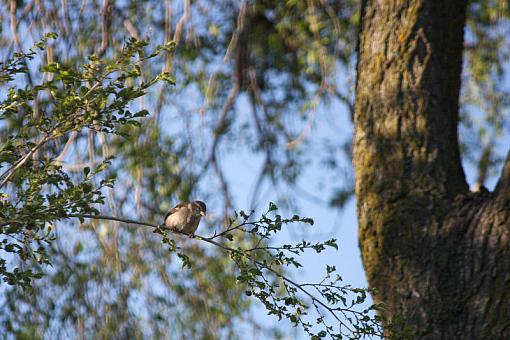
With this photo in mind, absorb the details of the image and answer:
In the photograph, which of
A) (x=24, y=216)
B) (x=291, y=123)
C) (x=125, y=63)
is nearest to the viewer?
(x=24, y=216)

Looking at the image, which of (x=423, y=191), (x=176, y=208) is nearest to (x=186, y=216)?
(x=176, y=208)

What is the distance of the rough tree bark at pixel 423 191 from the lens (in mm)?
4215

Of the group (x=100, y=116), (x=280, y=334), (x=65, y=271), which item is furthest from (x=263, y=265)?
(x=280, y=334)

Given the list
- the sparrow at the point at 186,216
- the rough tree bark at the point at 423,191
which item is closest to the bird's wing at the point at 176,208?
the sparrow at the point at 186,216

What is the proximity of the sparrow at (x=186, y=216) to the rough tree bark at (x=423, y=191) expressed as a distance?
Result: 3.84 feet

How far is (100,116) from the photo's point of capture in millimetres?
3340

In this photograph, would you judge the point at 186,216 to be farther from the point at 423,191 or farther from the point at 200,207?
the point at 423,191

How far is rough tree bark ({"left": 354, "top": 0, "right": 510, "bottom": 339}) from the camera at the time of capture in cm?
421

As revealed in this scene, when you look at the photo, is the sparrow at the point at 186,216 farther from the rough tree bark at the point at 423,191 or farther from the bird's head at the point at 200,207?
the rough tree bark at the point at 423,191

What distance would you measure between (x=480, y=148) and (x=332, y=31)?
1.71m

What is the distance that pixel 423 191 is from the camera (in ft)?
14.8

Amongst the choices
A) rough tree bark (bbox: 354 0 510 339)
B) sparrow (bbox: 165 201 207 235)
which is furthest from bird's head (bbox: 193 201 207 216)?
rough tree bark (bbox: 354 0 510 339)

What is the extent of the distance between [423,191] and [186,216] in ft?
5.14

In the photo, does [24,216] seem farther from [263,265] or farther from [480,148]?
[480,148]
